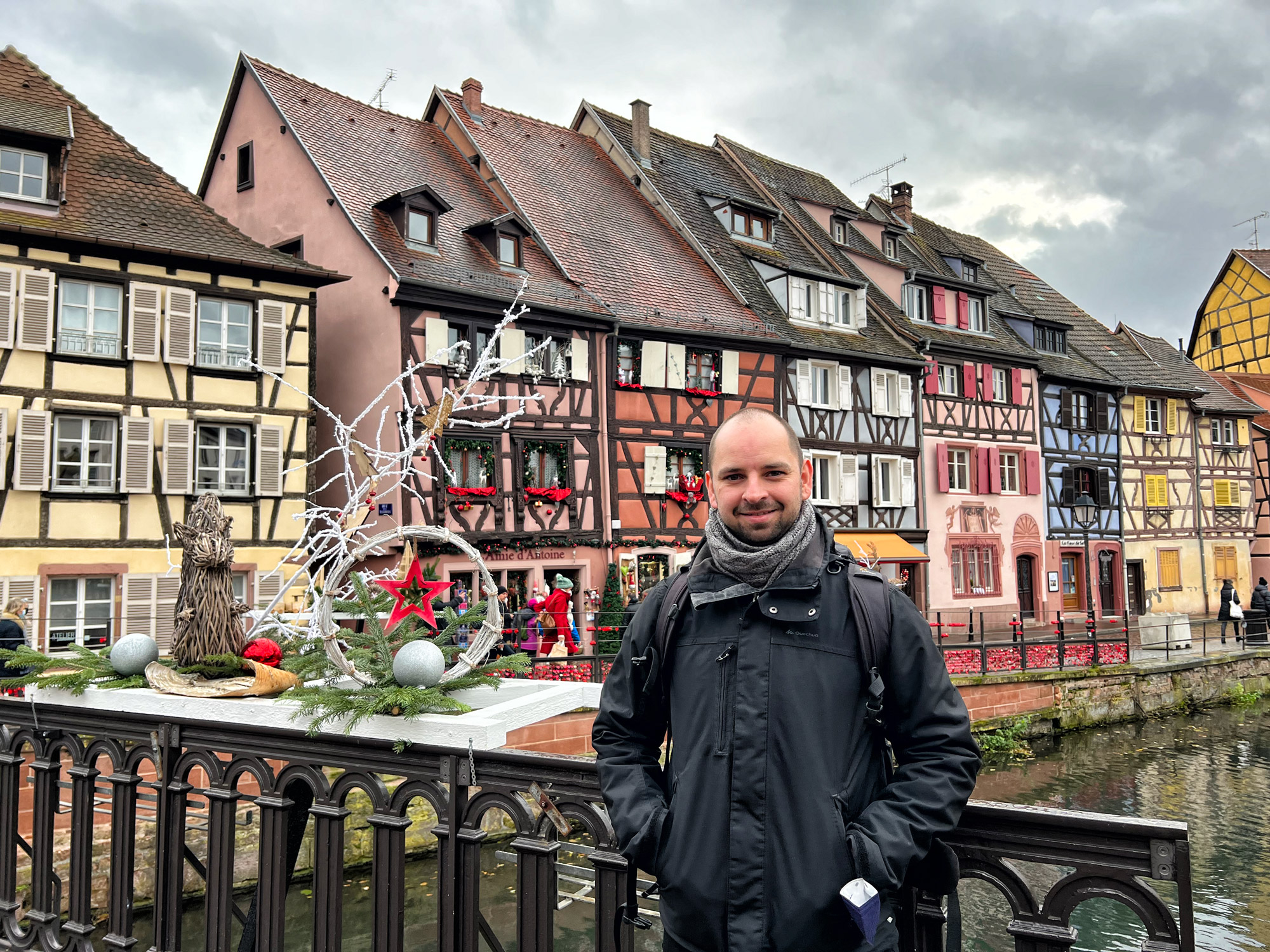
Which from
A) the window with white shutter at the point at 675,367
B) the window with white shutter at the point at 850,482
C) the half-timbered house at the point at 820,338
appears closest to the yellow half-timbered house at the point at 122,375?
the window with white shutter at the point at 675,367

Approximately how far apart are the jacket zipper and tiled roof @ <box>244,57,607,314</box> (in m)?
16.0

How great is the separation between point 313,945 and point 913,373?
24629 mm

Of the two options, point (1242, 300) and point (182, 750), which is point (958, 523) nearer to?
point (1242, 300)

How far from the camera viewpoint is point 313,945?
2.90 meters

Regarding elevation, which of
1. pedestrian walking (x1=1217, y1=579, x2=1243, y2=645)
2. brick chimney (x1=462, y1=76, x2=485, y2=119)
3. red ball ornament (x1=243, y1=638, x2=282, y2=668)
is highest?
brick chimney (x1=462, y1=76, x2=485, y2=119)

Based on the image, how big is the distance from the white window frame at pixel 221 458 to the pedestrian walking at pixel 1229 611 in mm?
21450

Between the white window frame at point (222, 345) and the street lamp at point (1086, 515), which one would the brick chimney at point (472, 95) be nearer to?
the white window frame at point (222, 345)

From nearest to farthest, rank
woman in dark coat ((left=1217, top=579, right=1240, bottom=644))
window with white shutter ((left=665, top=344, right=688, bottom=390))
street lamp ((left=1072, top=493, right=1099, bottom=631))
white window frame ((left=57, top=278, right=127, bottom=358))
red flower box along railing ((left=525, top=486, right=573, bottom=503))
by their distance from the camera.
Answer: white window frame ((left=57, top=278, right=127, bottom=358)) < red flower box along railing ((left=525, top=486, right=573, bottom=503)) < window with white shutter ((left=665, top=344, right=688, bottom=390)) < woman in dark coat ((left=1217, top=579, right=1240, bottom=644)) < street lamp ((left=1072, top=493, right=1099, bottom=631))

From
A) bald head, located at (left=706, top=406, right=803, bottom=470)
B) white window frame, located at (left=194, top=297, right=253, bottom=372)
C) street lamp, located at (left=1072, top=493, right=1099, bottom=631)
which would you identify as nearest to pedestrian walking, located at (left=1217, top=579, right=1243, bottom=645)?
street lamp, located at (left=1072, top=493, right=1099, bottom=631)

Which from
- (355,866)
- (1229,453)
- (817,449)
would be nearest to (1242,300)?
(1229,453)

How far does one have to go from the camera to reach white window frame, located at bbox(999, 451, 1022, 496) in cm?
2753

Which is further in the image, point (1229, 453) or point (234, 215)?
point (1229, 453)

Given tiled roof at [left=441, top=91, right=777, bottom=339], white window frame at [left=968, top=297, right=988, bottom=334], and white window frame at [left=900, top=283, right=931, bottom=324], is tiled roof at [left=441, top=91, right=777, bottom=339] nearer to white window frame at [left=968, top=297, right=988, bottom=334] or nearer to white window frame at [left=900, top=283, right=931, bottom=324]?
white window frame at [left=900, top=283, right=931, bottom=324]

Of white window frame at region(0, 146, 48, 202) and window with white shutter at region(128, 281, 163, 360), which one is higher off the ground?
white window frame at region(0, 146, 48, 202)
